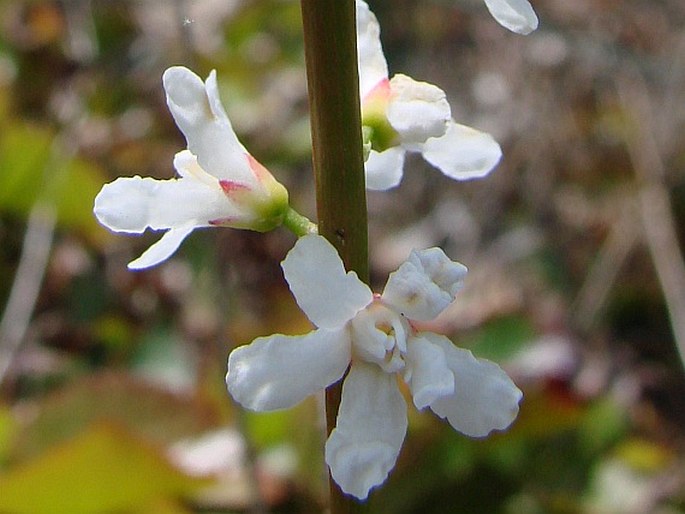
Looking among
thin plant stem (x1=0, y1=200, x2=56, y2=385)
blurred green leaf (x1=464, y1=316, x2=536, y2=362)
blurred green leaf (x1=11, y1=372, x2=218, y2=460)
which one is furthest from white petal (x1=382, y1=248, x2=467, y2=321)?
thin plant stem (x1=0, y1=200, x2=56, y2=385)

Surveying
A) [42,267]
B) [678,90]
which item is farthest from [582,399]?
[678,90]

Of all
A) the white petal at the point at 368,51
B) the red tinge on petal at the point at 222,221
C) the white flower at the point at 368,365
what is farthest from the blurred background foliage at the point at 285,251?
the white flower at the point at 368,365

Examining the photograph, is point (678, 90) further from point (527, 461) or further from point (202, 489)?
→ point (202, 489)

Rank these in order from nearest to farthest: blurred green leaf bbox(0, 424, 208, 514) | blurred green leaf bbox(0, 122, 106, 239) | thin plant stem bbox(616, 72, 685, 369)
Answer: blurred green leaf bbox(0, 424, 208, 514), blurred green leaf bbox(0, 122, 106, 239), thin plant stem bbox(616, 72, 685, 369)

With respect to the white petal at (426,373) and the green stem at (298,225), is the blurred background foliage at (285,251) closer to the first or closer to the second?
the green stem at (298,225)

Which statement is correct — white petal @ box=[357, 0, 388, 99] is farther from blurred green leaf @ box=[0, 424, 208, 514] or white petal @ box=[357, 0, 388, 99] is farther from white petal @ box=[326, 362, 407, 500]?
blurred green leaf @ box=[0, 424, 208, 514]
